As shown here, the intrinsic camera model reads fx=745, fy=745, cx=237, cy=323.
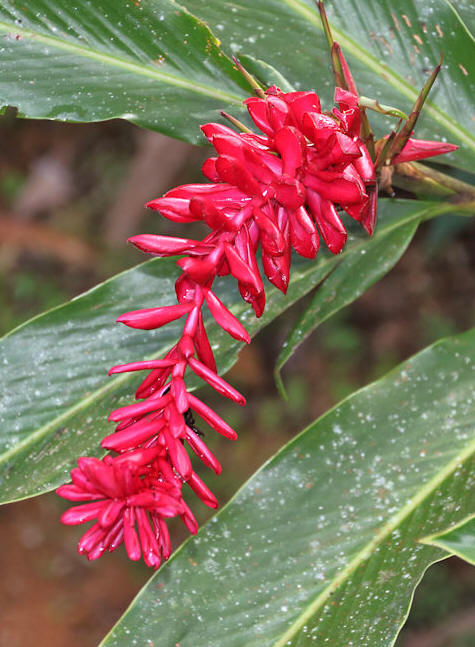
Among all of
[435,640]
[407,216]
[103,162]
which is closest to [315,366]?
[435,640]

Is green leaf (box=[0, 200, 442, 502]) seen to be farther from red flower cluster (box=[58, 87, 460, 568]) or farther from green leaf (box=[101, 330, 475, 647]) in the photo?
red flower cluster (box=[58, 87, 460, 568])

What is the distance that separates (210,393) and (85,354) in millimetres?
2446

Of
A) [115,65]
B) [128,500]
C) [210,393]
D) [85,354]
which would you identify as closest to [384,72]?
[115,65]

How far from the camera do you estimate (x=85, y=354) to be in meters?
1.36

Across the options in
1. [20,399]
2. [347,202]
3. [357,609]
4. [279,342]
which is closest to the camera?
[347,202]

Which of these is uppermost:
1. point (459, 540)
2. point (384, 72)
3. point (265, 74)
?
point (265, 74)

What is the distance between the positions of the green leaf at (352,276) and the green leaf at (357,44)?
167mm

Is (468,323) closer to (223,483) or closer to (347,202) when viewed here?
(223,483)

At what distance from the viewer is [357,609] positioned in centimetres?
120

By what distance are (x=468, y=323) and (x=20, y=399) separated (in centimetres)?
276

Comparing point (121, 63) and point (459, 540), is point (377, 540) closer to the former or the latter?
point (459, 540)

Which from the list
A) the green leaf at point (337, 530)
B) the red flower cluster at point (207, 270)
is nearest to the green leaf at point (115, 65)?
the red flower cluster at point (207, 270)

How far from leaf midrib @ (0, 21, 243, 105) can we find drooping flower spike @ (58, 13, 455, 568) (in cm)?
45

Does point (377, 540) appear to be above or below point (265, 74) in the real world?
below
